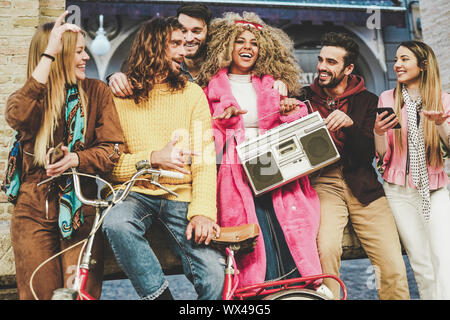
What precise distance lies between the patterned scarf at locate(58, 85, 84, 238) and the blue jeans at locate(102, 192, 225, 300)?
18cm

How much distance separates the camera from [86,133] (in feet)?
6.84

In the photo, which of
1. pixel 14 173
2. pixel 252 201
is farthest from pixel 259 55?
pixel 14 173

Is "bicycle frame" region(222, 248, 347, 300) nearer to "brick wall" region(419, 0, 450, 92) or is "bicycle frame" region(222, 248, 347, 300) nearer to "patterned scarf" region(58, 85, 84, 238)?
"patterned scarf" region(58, 85, 84, 238)

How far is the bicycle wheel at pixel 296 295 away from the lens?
6.20 ft

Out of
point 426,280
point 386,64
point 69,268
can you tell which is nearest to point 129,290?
point 69,268

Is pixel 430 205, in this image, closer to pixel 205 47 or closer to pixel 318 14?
pixel 205 47

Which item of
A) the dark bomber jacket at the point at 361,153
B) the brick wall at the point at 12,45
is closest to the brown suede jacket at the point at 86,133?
the brick wall at the point at 12,45

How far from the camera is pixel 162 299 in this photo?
6.00ft

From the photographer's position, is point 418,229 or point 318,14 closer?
point 418,229

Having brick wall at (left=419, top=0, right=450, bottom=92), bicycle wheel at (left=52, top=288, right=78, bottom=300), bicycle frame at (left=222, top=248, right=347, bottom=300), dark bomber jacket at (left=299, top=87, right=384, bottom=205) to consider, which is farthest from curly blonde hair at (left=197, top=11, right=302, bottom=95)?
brick wall at (left=419, top=0, right=450, bottom=92)

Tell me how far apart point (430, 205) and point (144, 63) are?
1.88 metres

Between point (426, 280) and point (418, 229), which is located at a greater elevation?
point (418, 229)

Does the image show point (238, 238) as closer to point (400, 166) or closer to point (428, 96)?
point (400, 166)

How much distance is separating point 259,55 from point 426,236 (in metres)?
1.50
